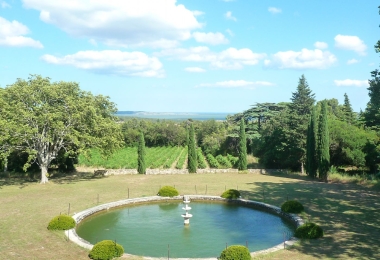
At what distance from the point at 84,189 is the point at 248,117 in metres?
37.7

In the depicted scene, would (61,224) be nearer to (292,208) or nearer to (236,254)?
(236,254)

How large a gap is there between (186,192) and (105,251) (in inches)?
512

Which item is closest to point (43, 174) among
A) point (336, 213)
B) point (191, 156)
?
point (191, 156)

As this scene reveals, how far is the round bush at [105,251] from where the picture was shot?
1158 centimetres

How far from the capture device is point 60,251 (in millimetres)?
12438

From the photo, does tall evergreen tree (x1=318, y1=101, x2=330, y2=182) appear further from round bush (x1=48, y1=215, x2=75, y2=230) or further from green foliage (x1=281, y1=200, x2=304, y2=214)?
round bush (x1=48, y1=215, x2=75, y2=230)

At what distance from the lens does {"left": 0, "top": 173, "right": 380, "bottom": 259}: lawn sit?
12469 millimetres

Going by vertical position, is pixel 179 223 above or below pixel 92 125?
below

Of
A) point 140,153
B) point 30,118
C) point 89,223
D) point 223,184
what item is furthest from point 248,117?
point 89,223

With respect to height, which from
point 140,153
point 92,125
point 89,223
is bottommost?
point 89,223

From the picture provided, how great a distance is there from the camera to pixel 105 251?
11.7m

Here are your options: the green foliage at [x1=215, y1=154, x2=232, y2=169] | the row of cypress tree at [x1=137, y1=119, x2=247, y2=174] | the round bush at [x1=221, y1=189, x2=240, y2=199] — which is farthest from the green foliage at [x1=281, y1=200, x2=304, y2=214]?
the green foliage at [x1=215, y1=154, x2=232, y2=169]

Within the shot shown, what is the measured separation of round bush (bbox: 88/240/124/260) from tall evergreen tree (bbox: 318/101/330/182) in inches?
971

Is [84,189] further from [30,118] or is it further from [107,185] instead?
[30,118]
